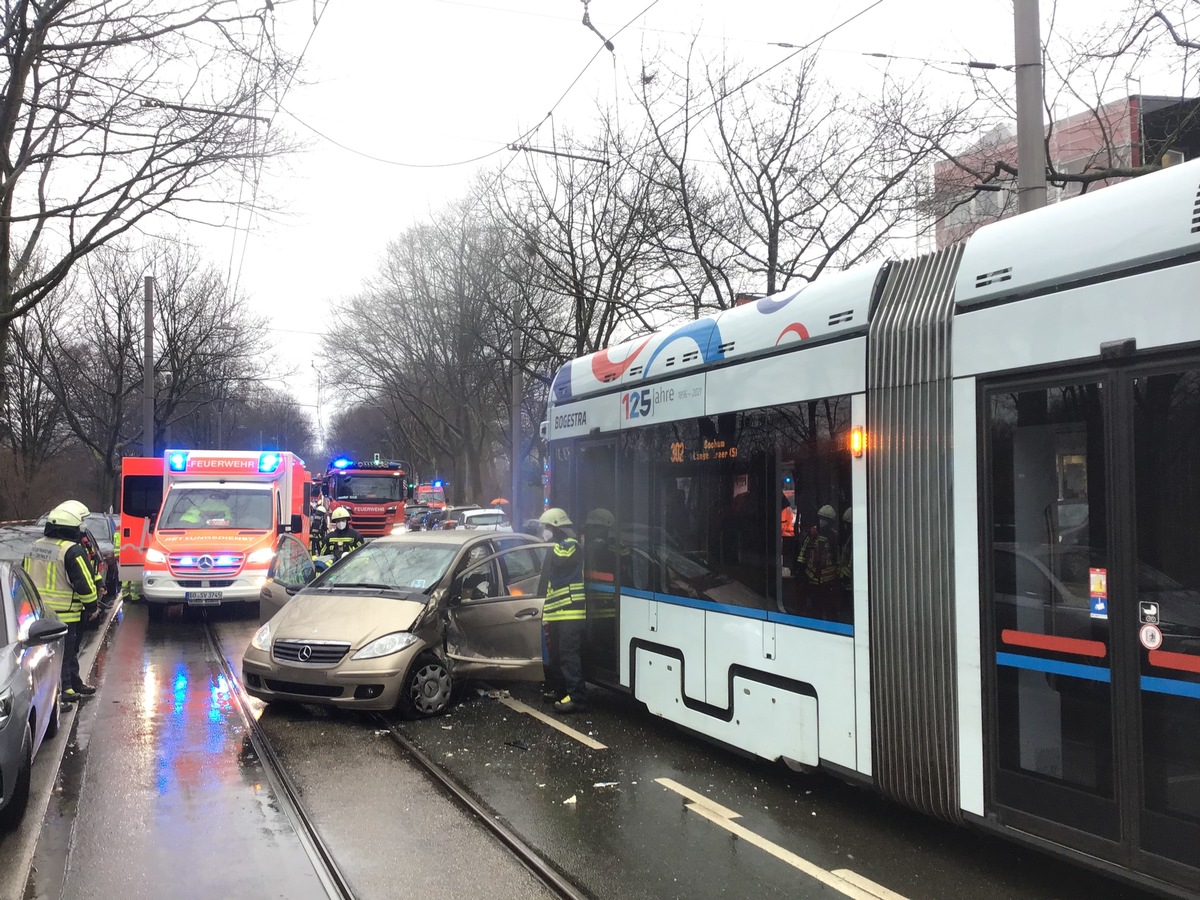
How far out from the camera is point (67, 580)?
859cm

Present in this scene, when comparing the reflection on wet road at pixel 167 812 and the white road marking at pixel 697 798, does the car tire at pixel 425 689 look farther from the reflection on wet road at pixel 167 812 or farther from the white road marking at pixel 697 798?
the white road marking at pixel 697 798

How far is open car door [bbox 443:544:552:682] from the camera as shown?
334 inches

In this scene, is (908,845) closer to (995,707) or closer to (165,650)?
(995,707)

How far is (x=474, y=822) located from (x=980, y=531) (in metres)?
3.21

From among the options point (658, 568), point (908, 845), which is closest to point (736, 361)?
point (658, 568)

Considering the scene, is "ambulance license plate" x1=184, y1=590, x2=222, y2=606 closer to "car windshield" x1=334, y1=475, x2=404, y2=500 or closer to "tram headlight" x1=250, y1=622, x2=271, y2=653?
"tram headlight" x1=250, y1=622, x2=271, y2=653

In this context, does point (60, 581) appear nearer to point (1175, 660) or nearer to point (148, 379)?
point (1175, 660)

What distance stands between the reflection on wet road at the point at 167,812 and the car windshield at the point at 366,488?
22873 mm

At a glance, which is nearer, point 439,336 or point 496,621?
point 496,621

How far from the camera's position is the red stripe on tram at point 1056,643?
12.7ft

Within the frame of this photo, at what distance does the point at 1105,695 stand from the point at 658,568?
11.9 ft

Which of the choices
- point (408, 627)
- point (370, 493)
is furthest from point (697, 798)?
point (370, 493)

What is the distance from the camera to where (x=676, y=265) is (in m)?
19.1

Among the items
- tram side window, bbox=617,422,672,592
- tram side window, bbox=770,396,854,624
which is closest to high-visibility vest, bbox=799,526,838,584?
tram side window, bbox=770,396,854,624
